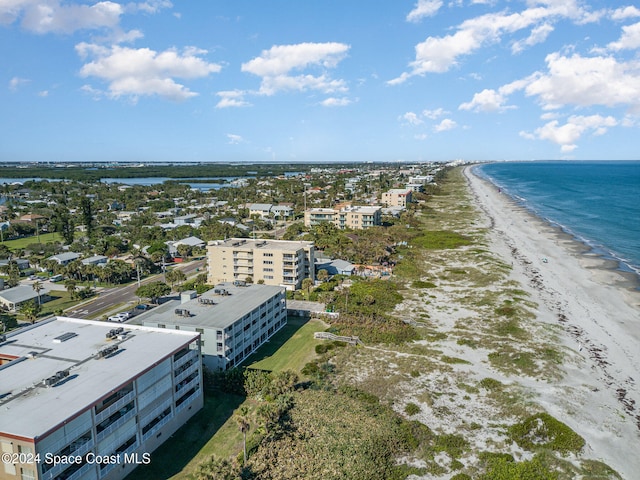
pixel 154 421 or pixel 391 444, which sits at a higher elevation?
pixel 154 421

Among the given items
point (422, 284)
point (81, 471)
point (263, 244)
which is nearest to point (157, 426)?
point (81, 471)

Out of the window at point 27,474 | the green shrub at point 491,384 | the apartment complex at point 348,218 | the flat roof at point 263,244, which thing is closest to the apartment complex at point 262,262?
the flat roof at point 263,244

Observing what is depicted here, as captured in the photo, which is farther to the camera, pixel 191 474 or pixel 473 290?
pixel 473 290

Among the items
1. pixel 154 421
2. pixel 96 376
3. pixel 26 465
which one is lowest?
pixel 154 421

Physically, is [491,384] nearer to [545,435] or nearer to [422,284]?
[545,435]

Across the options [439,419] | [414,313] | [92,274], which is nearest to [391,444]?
[439,419]

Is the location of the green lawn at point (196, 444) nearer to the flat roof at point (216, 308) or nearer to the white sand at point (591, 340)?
the flat roof at point (216, 308)

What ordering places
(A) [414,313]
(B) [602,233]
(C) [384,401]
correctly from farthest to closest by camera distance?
(B) [602,233], (A) [414,313], (C) [384,401]

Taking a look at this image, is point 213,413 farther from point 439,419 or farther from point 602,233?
point 602,233
